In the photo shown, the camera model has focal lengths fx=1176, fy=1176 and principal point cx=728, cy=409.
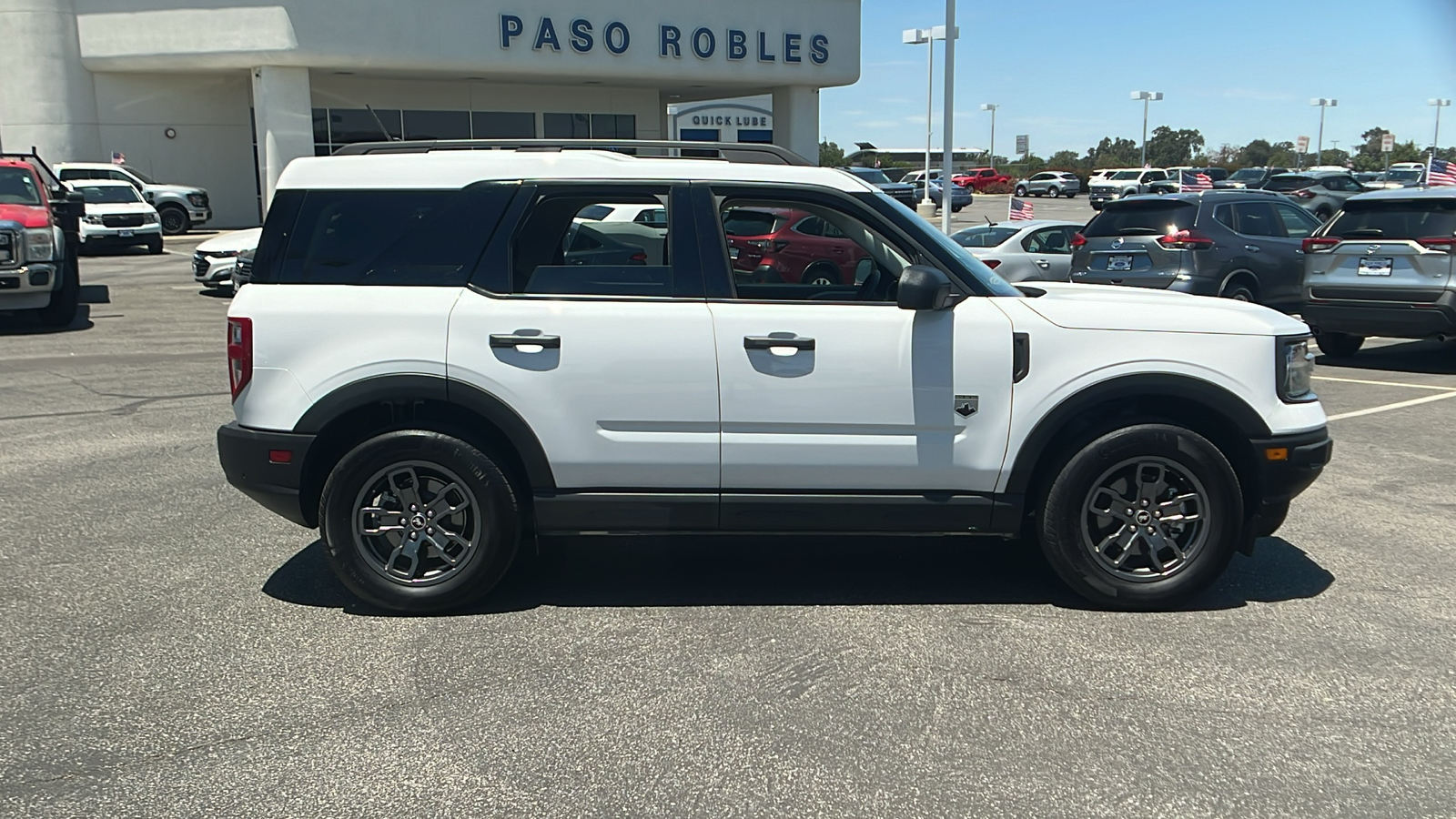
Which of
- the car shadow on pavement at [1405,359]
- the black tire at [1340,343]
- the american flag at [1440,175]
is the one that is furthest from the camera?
the american flag at [1440,175]

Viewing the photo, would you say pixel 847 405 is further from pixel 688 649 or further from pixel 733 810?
pixel 733 810

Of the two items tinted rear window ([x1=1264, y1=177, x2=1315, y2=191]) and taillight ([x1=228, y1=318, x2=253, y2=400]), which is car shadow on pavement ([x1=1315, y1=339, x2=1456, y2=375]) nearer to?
taillight ([x1=228, y1=318, x2=253, y2=400])

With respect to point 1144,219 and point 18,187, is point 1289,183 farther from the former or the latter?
point 18,187

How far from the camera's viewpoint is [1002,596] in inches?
206

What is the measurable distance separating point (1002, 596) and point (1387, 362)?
917 cm

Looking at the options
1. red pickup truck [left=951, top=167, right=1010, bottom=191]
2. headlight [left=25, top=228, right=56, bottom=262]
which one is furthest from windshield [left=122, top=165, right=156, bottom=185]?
red pickup truck [left=951, top=167, right=1010, bottom=191]

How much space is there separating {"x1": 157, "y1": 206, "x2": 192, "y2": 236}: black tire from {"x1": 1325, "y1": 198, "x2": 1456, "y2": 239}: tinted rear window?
28644 mm

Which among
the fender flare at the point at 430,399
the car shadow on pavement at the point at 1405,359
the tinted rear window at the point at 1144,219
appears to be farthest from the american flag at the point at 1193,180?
the fender flare at the point at 430,399

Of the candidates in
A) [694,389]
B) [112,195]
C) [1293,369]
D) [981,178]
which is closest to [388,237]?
[694,389]

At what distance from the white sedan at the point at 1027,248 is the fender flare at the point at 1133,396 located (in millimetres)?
10471

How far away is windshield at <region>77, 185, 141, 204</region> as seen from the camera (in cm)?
2614

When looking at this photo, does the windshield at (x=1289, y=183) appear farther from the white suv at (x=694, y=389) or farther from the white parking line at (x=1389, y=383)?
the white suv at (x=694, y=389)

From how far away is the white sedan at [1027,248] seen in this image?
616 inches

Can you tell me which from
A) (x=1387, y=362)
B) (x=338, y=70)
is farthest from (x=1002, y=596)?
(x=338, y=70)
